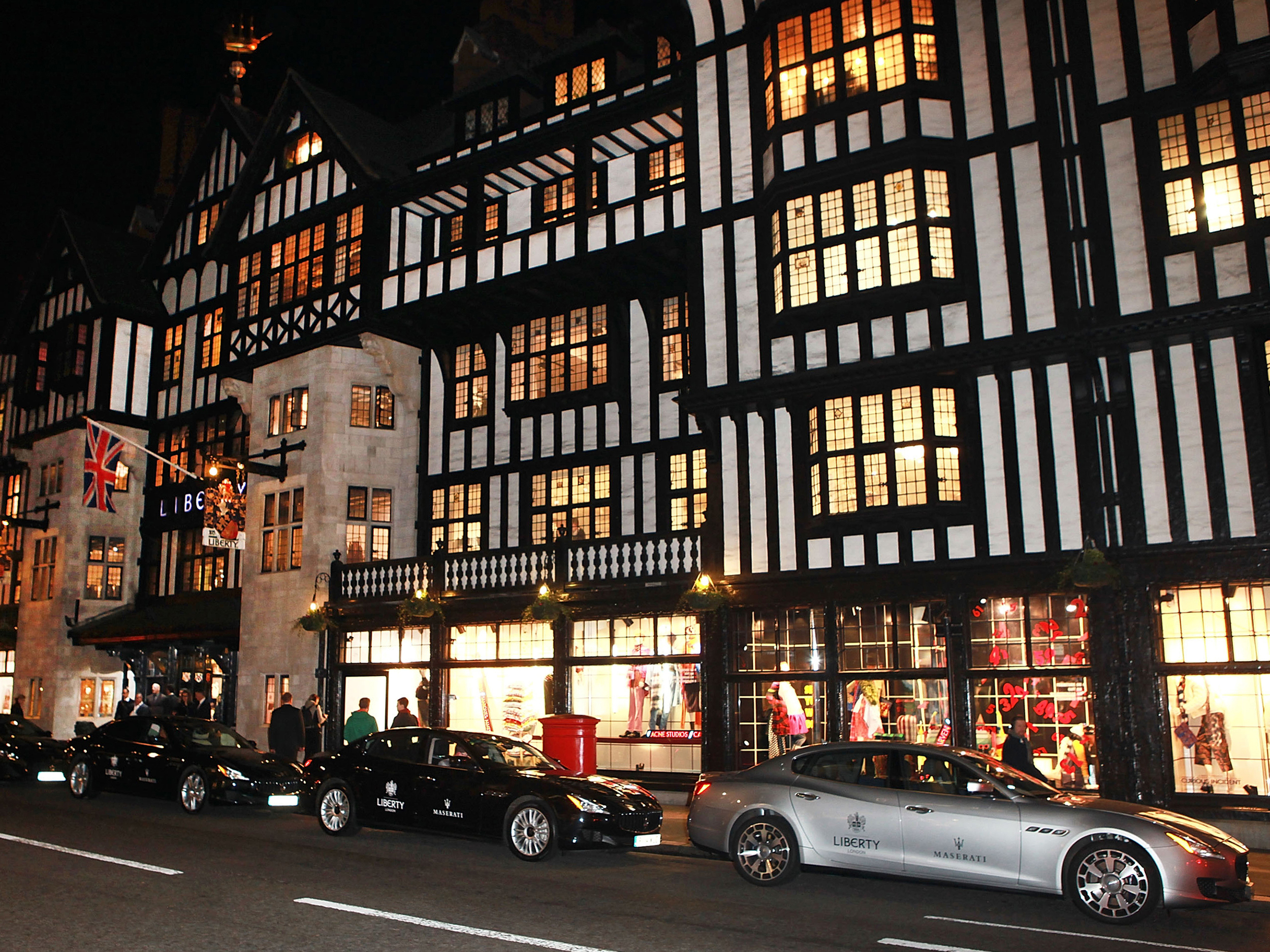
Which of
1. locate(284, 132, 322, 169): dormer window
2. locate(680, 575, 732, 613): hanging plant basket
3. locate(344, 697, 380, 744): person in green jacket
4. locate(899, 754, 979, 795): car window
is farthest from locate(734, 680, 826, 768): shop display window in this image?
locate(284, 132, 322, 169): dormer window

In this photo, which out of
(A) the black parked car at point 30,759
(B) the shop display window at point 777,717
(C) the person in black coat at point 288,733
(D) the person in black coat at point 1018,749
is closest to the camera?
(D) the person in black coat at point 1018,749

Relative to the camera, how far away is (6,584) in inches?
1391

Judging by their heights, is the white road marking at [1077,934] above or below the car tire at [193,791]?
below

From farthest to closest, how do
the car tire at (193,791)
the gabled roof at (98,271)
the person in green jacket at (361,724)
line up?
the gabled roof at (98,271)
the person in green jacket at (361,724)
the car tire at (193,791)

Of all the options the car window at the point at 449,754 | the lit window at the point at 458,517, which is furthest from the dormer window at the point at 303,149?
the car window at the point at 449,754

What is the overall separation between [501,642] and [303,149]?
15.7m

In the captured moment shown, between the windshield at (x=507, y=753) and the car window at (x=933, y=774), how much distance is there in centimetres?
491

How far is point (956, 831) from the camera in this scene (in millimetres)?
9805

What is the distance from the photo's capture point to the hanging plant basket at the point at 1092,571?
51.3 ft

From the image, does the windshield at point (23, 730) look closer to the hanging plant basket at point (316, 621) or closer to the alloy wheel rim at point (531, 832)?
the hanging plant basket at point (316, 621)

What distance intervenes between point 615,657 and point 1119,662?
964 centimetres

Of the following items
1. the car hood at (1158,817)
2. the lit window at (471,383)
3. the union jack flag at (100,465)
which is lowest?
the car hood at (1158,817)

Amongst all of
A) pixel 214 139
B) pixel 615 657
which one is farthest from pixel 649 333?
pixel 214 139

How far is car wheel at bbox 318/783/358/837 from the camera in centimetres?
1352
